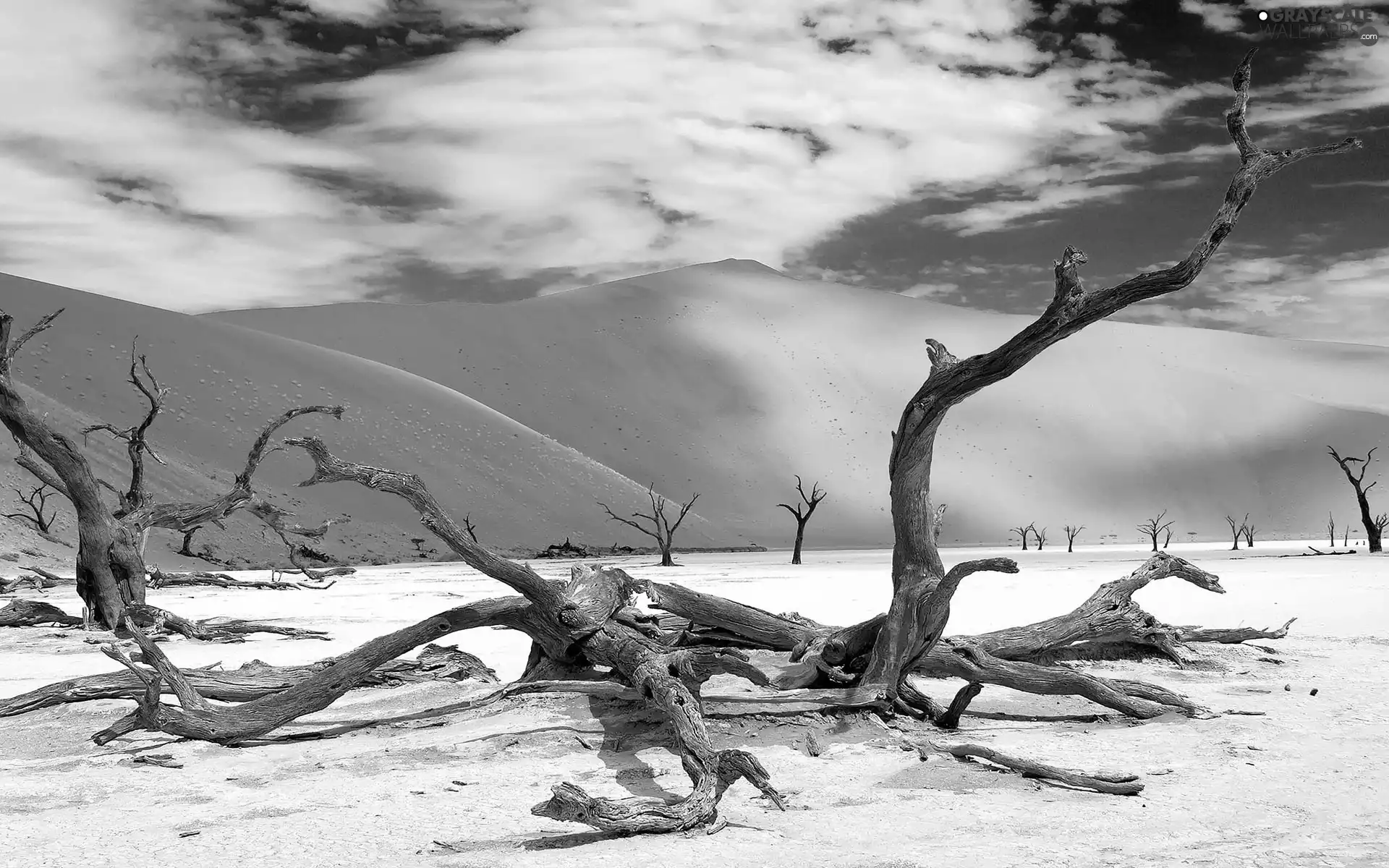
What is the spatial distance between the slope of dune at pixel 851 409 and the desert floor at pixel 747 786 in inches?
2827

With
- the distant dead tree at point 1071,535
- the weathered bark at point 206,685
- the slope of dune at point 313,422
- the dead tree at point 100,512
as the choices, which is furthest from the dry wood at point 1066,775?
the distant dead tree at point 1071,535

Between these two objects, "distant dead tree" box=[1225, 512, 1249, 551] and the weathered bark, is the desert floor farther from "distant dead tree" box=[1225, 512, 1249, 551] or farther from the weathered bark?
"distant dead tree" box=[1225, 512, 1249, 551]

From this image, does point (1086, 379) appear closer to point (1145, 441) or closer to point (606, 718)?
point (1145, 441)

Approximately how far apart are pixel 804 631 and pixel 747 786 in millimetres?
2153

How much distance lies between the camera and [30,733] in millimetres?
7410

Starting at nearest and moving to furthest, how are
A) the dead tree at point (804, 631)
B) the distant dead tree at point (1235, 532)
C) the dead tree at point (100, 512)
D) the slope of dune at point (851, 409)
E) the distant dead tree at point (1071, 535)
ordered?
the dead tree at point (804, 631), the dead tree at point (100, 512), the distant dead tree at point (1235, 532), the distant dead tree at point (1071, 535), the slope of dune at point (851, 409)

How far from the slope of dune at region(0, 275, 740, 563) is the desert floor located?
128 ft

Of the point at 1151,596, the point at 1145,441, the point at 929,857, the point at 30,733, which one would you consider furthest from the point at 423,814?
the point at 1145,441

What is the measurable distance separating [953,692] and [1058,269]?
150 inches

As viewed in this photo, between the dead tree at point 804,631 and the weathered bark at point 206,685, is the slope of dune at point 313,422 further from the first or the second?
the dead tree at point 804,631

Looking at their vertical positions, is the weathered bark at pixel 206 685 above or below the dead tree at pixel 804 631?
below

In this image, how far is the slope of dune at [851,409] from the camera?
9075cm

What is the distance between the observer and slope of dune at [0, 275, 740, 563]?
52438mm

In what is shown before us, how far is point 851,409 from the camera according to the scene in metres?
103
